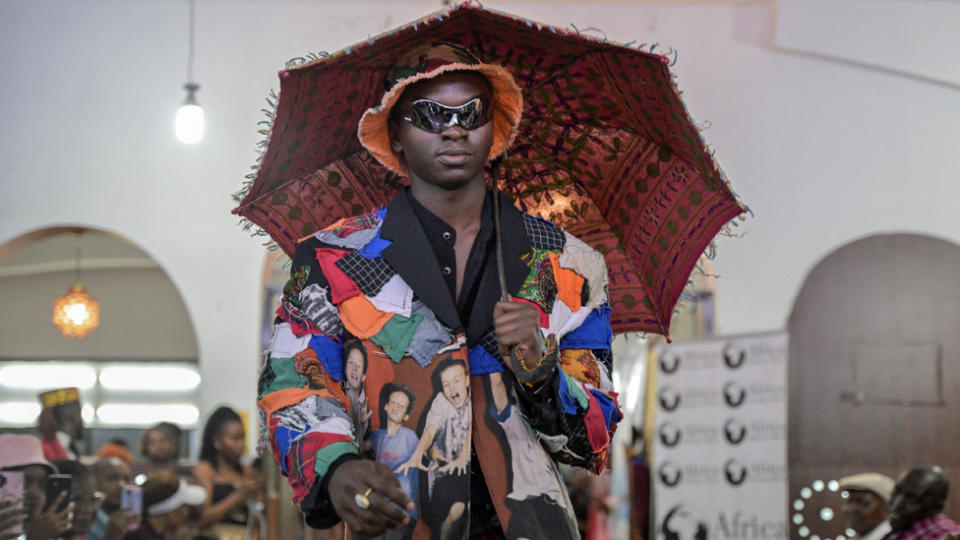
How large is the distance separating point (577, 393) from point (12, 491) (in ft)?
14.5

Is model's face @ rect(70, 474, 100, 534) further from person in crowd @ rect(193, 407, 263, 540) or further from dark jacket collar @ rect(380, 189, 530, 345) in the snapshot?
dark jacket collar @ rect(380, 189, 530, 345)

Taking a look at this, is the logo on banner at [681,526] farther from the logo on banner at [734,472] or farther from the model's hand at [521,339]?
the model's hand at [521,339]

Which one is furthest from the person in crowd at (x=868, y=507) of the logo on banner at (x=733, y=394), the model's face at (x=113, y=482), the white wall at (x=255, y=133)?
the model's face at (x=113, y=482)

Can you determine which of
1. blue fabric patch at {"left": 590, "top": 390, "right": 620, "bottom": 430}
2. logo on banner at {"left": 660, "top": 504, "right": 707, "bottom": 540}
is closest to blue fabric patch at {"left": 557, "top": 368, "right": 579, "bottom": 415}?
blue fabric patch at {"left": 590, "top": 390, "right": 620, "bottom": 430}

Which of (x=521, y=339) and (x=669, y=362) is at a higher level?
(x=521, y=339)

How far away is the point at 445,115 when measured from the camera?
256cm

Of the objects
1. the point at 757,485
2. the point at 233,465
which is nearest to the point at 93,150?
the point at 233,465

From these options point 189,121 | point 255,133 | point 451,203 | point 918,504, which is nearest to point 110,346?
point 255,133

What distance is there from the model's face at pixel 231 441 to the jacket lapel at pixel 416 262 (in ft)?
18.7

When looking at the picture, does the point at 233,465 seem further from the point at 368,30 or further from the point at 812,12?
the point at 812,12

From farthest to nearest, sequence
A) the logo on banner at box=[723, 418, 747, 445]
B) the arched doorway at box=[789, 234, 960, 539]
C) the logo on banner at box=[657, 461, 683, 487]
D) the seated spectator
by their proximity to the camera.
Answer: the arched doorway at box=[789, 234, 960, 539]
the logo on banner at box=[657, 461, 683, 487]
the logo on banner at box=[723, 418, 747, 445]
the seated spectator

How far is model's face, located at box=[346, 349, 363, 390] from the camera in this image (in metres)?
2.45

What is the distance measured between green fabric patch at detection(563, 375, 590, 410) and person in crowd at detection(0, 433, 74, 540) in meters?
4.35

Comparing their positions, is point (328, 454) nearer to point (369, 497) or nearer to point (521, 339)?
point (369, 497)
